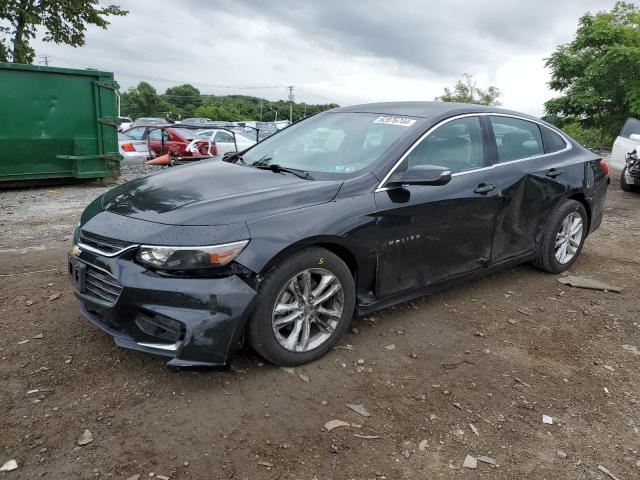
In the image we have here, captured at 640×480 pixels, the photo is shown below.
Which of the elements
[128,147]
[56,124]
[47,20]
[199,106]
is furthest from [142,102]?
[56,124]

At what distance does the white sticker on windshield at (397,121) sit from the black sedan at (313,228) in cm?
2

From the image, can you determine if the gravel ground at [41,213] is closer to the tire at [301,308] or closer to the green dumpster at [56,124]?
the green dumpster at [56,124]

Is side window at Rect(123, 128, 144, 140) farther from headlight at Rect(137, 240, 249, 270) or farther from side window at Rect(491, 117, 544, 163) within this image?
headlight at Rect(137, 240, 249, 270)

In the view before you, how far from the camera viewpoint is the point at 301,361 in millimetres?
3172

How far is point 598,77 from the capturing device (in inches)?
822

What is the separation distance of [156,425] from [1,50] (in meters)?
20.4

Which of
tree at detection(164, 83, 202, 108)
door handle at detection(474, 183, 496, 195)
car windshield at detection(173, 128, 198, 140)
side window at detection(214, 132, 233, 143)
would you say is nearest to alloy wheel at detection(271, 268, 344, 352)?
door handle at detection(474, 183, 496, 195)

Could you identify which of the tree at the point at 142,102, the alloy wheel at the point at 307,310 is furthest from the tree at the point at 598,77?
the tree at the point at 142,102

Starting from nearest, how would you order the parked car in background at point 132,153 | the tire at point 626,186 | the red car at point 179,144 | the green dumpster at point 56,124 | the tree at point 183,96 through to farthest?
the green dumpster at point 56,124, the tire at point 626,186, the parked car in background at point 132,153, the red car at point 179,144, the tree at point 183,96

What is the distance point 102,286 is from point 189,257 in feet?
1.88

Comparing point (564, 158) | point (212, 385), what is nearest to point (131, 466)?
point (212, 385)

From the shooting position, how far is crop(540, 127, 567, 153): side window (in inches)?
189

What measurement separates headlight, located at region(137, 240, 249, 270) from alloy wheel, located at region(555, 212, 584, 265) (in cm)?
342

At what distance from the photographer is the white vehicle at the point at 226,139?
1662cm
